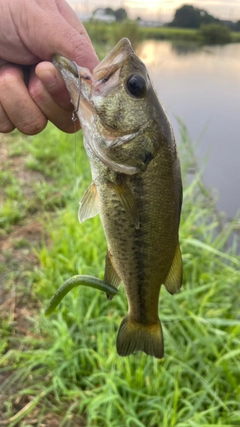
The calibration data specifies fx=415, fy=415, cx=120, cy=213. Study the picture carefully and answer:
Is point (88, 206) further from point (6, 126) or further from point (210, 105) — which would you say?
point (210, 105)

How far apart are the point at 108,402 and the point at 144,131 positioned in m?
1.71

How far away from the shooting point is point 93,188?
4.85ft

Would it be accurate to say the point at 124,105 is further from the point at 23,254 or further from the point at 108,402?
the point at 23,254

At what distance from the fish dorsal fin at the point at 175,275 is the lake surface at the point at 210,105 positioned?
358cm

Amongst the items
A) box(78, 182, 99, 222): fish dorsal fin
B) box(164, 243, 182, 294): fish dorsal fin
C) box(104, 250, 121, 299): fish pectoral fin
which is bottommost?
box(104, 250, 121, 299): fish pectoral fin

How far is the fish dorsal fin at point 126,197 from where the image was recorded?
1338 millimetres

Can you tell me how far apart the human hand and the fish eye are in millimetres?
226

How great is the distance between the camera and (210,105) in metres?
9.34

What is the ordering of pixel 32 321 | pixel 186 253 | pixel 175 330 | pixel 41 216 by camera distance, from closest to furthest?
pixel 175 330 → pixel 32 321 → pixel 186 253 → pixel 41 216

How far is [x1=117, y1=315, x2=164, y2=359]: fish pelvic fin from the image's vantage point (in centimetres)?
162

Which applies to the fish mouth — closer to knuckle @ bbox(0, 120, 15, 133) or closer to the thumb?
the thumb

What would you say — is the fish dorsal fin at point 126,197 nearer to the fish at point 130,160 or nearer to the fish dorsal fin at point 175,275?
the fish at point 130,160

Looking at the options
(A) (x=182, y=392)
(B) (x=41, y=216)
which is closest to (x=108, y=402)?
(A) (x=182, y=392)

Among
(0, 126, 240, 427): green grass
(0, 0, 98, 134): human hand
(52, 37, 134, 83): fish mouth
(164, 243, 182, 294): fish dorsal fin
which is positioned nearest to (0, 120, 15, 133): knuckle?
(0, 0, 98, 134): human hand
